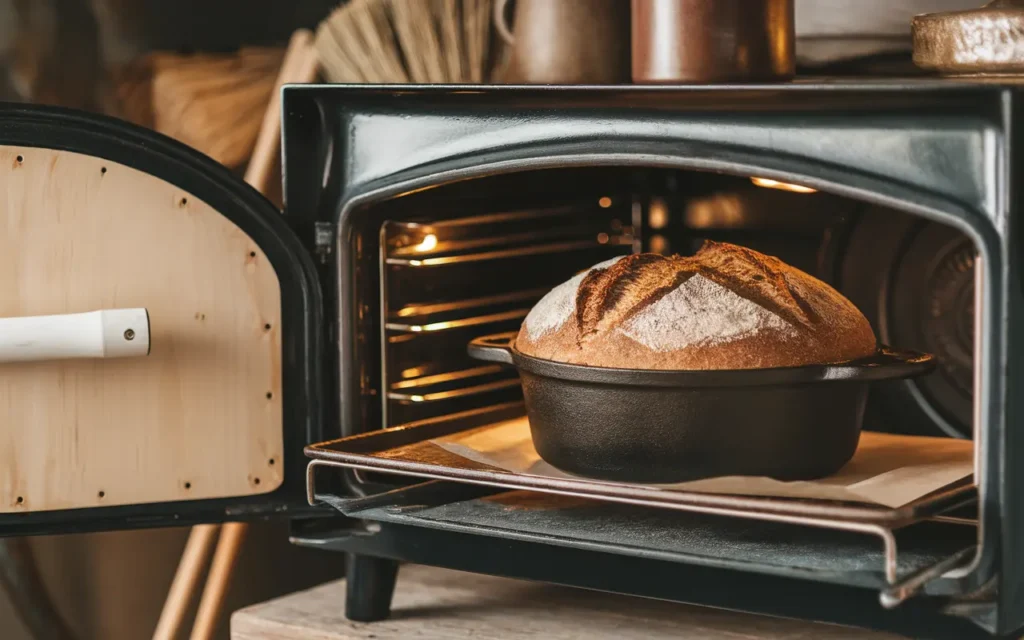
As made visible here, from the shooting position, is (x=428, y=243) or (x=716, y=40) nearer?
(x=716, y=40)

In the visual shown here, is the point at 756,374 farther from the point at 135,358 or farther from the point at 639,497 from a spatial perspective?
the point at 135,358

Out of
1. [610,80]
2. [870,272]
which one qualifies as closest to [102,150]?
[610,80]

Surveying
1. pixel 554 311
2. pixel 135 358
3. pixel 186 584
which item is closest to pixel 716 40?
pixel 554 311

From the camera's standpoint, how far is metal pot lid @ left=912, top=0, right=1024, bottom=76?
1.22m

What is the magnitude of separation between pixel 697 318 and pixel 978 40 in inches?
13.9

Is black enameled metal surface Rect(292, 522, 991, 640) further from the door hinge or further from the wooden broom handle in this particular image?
the wooden broom handle

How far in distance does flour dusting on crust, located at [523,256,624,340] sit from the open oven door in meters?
0.23

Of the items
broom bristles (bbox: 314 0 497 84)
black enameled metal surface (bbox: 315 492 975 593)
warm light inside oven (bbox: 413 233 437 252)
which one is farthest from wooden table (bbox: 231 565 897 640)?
broom bristles (bbox: 314 0 497 84)

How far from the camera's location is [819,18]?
1.57 m

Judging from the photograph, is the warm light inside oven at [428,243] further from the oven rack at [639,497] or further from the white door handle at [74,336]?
the white door handle at [74,336]

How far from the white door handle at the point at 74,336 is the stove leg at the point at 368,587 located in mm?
347

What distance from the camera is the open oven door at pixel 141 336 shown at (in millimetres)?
1337

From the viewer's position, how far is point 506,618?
1513 millimetres

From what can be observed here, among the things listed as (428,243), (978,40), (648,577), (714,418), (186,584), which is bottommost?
(186,584)
